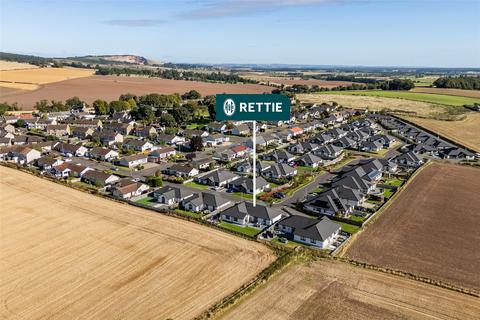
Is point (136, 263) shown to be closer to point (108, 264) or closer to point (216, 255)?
point (108, 264)

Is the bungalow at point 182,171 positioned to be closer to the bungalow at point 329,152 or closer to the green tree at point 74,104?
the bungalow at point 329,152

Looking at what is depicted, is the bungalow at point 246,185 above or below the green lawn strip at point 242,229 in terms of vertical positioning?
above

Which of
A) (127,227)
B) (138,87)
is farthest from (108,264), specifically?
(138,87)

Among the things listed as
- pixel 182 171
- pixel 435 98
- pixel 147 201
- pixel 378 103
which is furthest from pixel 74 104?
pixel 435 98

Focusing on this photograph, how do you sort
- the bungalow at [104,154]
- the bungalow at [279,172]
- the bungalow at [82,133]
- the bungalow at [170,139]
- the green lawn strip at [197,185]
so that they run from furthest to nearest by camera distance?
the bungalow at [82,133] < the bungalow at [170,139] < the bungalow at [104,154] < the bungalow at [279,172] < the green lawn strip at [197,185]

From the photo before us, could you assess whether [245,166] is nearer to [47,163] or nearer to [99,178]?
[99,178]

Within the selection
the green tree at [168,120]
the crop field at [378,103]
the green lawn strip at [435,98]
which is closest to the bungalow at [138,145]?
the green tree at [168,120]
